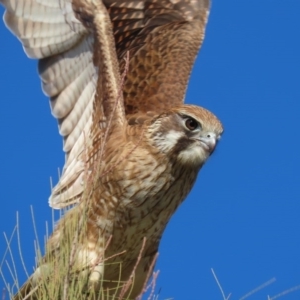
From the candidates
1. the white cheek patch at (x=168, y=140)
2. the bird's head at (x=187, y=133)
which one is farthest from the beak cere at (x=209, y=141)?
the white cheek patch at (x=168, y=140)

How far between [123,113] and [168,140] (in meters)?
0.41

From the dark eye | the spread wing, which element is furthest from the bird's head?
the spread wing

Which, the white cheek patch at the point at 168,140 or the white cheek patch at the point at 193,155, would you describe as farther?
the white cheek patch at the point at 168,140

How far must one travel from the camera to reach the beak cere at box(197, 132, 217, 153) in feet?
16.8

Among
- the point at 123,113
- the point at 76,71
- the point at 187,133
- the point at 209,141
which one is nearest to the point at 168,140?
the point at 187,133

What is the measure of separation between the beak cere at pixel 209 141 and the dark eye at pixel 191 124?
0.20 feet

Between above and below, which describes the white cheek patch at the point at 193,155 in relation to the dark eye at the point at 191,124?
below

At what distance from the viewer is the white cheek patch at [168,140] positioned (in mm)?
5334

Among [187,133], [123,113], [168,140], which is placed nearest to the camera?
[187,133]

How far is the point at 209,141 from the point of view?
5.14 meters

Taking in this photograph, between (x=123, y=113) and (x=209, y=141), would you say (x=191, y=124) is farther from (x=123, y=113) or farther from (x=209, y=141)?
(x=123, y=113)

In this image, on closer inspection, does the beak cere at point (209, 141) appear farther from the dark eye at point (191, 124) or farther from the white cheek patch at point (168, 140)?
the white cheek patch at point (168, 140)

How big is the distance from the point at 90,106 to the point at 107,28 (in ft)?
1.71

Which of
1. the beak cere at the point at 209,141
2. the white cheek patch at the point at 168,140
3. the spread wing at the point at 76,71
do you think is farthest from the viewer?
the spread wing at the point at 76,71
